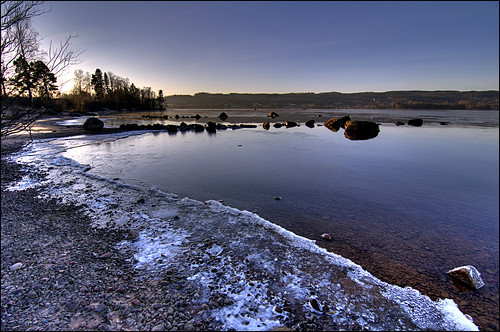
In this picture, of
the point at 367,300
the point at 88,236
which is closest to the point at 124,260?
the point at 88,236

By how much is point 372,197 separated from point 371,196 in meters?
0.10

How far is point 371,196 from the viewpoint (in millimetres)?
8578

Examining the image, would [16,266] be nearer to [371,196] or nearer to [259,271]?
[259,271]

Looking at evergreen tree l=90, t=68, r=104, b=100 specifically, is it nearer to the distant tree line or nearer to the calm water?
the distant tree line

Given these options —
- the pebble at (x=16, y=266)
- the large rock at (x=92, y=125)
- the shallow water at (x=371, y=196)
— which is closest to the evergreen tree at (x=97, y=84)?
the large rock at (x=92, y=125)

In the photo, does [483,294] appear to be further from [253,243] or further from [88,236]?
[88,236]

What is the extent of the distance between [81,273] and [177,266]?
4.93ft

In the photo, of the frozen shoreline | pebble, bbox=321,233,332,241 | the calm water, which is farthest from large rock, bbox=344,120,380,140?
the frozen shoreline

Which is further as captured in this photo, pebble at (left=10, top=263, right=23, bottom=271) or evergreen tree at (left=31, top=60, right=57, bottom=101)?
evergreen tree at (left=31, top=60, right=57, bottom=101)

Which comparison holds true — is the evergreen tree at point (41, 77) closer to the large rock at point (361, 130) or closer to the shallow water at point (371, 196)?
the shallow water at point (371, 196)

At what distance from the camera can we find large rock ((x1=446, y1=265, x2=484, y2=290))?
415 cm

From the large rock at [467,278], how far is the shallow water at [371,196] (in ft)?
0.42

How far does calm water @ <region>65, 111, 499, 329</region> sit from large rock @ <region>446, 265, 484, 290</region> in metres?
0.14

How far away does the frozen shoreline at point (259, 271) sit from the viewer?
129 inches
